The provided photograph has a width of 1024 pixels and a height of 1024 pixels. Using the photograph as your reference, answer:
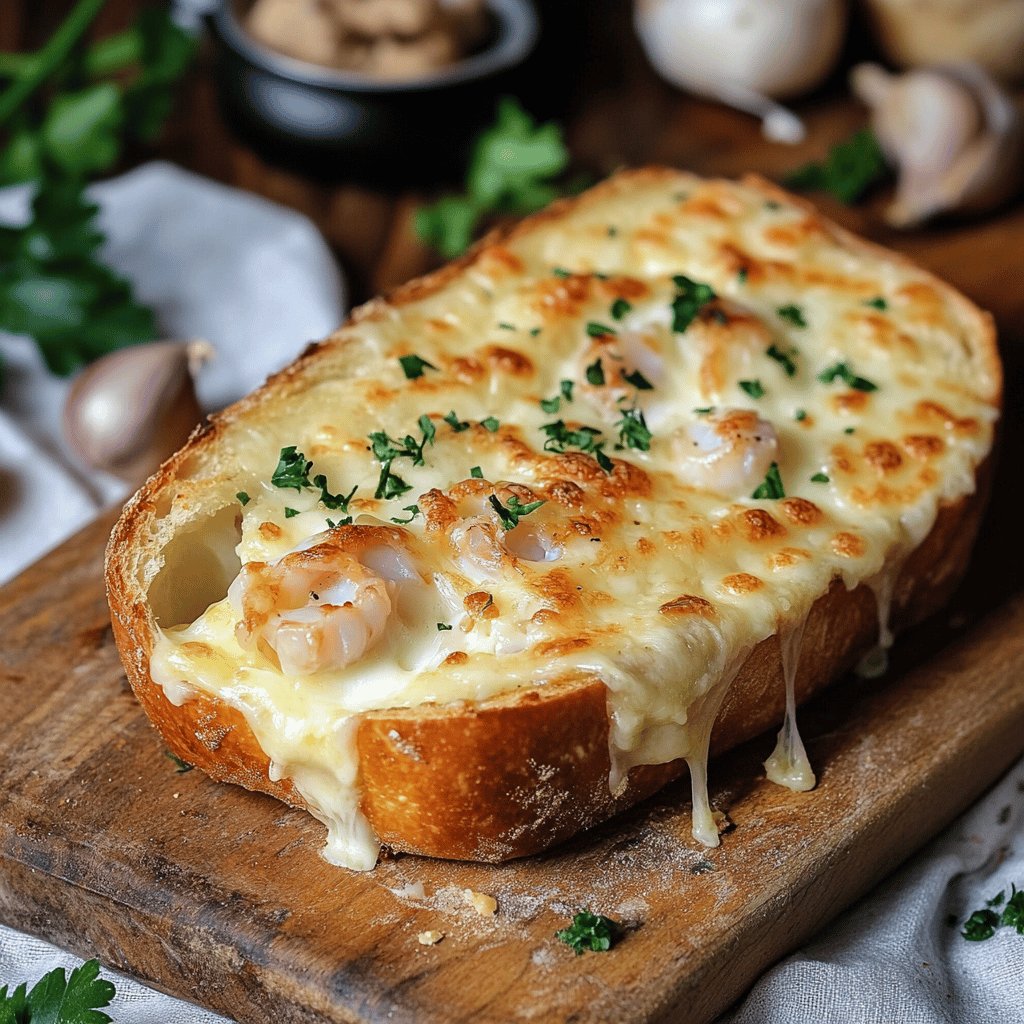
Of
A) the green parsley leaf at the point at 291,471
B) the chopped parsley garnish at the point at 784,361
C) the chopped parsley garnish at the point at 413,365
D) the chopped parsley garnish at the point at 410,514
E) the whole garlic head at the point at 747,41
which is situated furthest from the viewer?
the whole garlic head at the point at 747,41

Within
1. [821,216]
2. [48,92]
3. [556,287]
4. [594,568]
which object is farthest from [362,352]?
[48,92]

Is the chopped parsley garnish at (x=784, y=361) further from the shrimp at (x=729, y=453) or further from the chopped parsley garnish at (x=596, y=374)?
the chopped parsley garnish at (x=596, y=374)

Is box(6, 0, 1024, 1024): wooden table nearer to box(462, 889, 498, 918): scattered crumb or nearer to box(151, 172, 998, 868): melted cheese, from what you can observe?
box(462, 889, 498, 918): scattered crumb

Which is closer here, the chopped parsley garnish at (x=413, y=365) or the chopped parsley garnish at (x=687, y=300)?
the chopped parsley garnish at (x=413, y=365)

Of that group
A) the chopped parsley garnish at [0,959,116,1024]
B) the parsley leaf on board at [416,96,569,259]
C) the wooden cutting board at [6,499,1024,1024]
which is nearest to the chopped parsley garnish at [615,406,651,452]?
the wooden cutting board at [6,499,1024,1024]

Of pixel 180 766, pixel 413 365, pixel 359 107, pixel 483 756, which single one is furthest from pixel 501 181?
pixel 483 756

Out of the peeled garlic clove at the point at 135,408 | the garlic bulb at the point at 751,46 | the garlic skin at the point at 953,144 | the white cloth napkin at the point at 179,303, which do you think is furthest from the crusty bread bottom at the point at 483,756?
the garlic bulb at the point at 751,46
